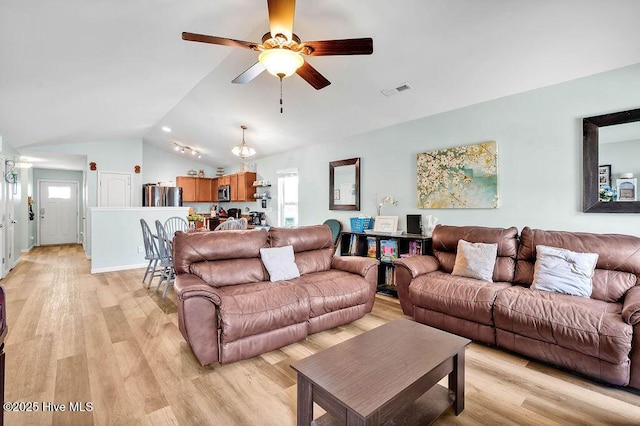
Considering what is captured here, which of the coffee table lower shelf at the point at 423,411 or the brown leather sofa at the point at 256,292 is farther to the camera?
the brown leather sofa at the point at 256,292

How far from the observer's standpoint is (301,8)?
9.09 feet

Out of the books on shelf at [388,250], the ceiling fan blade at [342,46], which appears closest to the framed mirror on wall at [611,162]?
the books on shelf at [388,250]

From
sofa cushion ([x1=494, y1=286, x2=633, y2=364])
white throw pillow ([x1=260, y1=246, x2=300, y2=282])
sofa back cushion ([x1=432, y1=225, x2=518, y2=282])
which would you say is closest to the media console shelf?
sofa back cushion ([x1=432, y1=225, x2=518, y2=282])

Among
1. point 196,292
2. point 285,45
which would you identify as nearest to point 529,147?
point 285,45

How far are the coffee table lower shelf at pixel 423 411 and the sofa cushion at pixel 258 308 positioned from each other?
3.08 ft

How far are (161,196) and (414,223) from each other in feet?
19.7

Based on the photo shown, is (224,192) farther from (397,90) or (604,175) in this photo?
(604,175)

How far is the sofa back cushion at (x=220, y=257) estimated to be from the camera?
2873 mm

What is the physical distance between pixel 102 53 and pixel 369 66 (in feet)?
8.88

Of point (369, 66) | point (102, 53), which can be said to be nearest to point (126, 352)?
point (102, 53)

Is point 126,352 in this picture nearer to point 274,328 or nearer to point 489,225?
point 274,328

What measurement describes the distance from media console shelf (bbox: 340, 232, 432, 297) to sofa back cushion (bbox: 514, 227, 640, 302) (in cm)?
134

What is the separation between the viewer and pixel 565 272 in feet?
8.59

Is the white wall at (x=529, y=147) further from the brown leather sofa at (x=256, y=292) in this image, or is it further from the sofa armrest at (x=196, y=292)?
the sofa armrest at (x=196, y=292)
